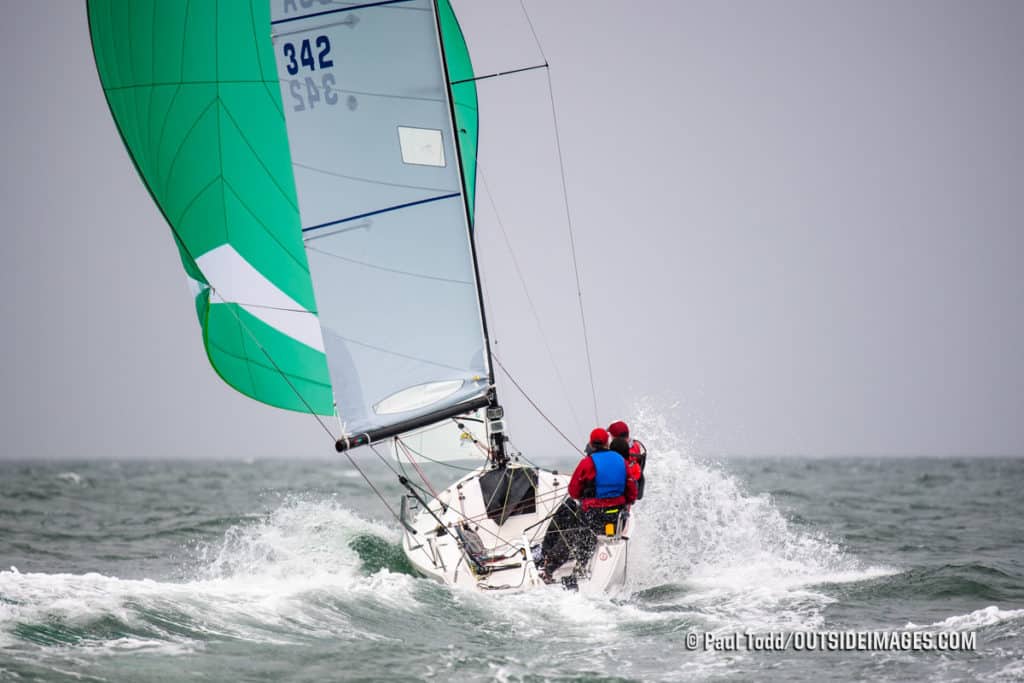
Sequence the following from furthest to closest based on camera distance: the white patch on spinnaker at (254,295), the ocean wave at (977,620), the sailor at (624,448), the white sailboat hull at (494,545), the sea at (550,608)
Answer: the white patch on spinnaker at (254,295) → the sailor at (624,448) → the white sailboat hull at (494,545) → the ocean wave at (977,620) → the sea at (550,608)

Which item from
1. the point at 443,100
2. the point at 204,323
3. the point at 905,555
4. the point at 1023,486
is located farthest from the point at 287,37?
the point at 1023,486

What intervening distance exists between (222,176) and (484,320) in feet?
9.85

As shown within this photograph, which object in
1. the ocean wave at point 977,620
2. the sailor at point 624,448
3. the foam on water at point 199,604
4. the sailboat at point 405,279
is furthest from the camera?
the sailor at point 624,448

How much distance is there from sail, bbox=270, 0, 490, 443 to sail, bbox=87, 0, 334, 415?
1.76 m

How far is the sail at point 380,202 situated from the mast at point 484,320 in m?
0.02

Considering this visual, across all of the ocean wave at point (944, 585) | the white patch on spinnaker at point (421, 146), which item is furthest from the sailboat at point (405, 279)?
the ocean wave at point (944, 585)

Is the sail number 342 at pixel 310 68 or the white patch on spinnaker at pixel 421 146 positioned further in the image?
the white patch on spinnaker at pixel 421 146

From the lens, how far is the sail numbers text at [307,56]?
7.43 m

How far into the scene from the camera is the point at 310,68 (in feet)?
24.5

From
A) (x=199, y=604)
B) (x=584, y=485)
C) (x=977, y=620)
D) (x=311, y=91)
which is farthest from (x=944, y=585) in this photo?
(x=311, y=91)

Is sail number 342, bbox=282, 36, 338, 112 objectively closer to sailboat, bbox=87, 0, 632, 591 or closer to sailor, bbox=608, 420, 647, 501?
sailboat, bbox=87, 0, 632, 591

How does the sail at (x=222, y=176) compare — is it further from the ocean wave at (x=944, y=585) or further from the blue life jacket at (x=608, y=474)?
the ocean wave at (x=944, y=585)

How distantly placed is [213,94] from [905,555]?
296 inches

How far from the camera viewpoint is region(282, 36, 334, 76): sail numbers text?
743 centimetres
